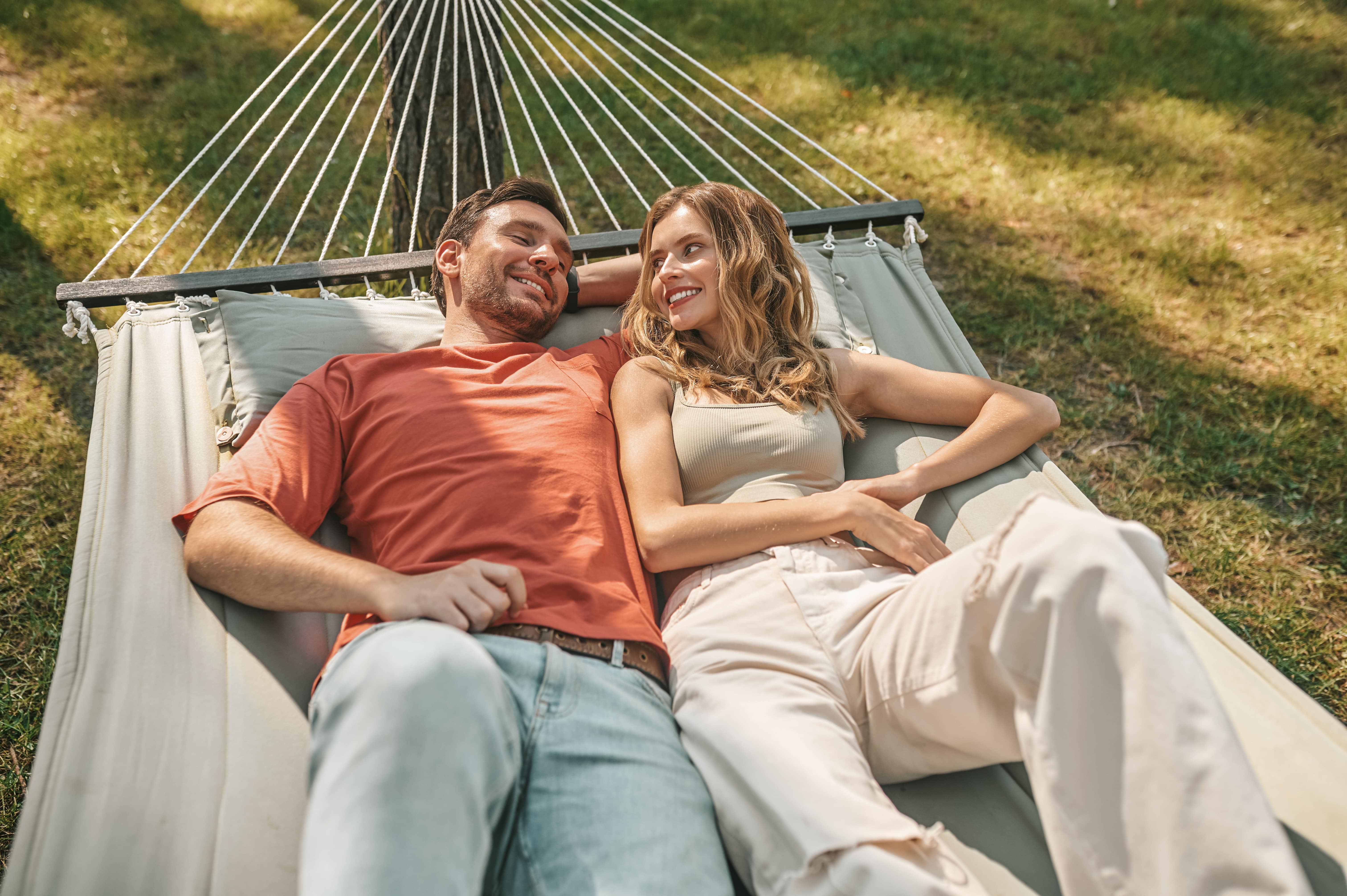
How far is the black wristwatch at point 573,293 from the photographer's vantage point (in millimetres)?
2102

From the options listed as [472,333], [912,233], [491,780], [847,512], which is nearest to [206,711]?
[491,780]

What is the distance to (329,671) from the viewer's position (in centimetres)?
117

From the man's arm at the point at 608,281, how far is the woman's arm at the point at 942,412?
586 millimetres

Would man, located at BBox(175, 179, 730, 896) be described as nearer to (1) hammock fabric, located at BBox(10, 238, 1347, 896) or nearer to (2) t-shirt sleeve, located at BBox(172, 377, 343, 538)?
(2) t-shirt sleeve, located at BBox(172, 377, 343, 538)

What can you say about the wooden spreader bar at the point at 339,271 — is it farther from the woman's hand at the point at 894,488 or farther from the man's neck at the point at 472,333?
the woman's hand at the point at 894,488

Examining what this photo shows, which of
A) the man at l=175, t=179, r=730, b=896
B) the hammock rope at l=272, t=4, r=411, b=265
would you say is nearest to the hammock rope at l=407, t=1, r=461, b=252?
the hammock rope at l=272, t=4, r=411, b=265

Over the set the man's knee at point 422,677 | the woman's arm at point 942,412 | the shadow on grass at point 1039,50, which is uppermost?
the shadow on grass at point 1039,50

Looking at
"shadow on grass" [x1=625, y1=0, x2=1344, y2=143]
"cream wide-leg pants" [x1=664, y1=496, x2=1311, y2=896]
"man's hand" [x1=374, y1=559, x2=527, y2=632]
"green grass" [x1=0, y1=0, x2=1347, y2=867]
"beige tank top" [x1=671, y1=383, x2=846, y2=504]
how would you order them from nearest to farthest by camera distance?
1. "cream wide-leg pants" [x1=664, y1=496, x2=1311, y2=896]
2. "man's hand" [x1=374, y1=559, x2=527, y2=632]
3. "beige tank top" [x1=671, y1=383, x2=846, y2=504]
4. "green grass" [x1=0, y1=0, x2=1347, y2=867]
5. "shadow on grass" [x1=625, y1=0, x2=1344, y2=143]

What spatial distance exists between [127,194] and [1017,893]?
12.6 feet

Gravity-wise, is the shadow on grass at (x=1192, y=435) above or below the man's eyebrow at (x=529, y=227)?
below

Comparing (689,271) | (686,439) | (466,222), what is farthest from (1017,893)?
(466,222)

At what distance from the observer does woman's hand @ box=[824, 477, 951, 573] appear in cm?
149

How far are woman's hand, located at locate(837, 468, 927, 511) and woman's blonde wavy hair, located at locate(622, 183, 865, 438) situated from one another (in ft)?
0.53

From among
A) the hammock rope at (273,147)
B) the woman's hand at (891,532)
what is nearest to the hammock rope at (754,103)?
the hammock rope at (273,147)
